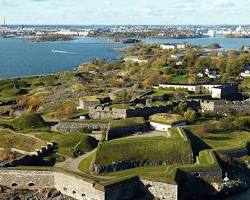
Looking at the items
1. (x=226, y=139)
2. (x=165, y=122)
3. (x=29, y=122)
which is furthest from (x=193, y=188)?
(x=29, y=122)

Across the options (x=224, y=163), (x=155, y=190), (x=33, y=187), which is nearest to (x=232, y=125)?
(x=224, y=163)

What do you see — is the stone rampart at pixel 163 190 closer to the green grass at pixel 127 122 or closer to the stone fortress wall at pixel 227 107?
the green grass at pixel 127 122

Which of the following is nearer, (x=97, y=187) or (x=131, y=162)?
(x=97, y=187)

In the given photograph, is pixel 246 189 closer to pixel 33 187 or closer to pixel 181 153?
pixel 181 153

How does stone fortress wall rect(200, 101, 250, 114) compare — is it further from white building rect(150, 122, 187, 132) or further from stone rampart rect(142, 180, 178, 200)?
stone rampart rect(142, 180, 178, 200)

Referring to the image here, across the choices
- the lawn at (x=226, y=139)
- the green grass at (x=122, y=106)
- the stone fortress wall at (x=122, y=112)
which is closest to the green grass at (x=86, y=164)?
the lawn at (x=226, y=139)

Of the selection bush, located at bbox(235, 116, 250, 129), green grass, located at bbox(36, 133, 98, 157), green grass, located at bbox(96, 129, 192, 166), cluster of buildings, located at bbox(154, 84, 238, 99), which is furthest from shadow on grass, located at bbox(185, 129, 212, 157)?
cluster of buildings, located at bbox(154, 84, 238, 99)
